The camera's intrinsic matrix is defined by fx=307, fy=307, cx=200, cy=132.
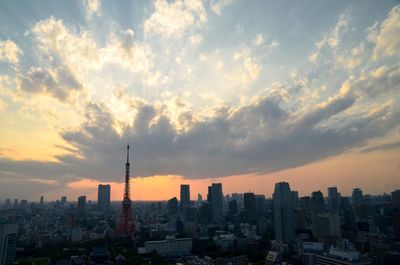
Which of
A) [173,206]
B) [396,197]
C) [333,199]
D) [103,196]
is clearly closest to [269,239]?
[396,197]

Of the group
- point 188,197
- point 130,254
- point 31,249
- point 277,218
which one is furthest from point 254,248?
point 188,197

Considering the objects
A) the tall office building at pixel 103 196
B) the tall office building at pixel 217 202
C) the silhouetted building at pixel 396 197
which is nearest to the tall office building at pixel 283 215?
the silhouetted building at pixel 396 197

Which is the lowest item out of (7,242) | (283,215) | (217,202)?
(7,242)

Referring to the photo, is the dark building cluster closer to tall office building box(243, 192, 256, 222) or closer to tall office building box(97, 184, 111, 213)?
tall office building box(243, 192, 256, 222)

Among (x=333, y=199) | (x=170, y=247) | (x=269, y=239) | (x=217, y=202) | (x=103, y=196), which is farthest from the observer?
(x=103, y=196)

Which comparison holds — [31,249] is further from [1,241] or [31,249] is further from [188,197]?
[188,197]

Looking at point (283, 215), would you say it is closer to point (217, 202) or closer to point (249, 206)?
point (249, 206)

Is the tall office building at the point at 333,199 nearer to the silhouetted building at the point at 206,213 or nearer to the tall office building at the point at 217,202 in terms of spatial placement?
the tall office building at the point at 217,202
